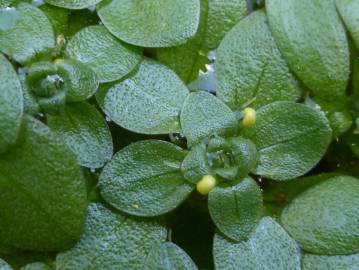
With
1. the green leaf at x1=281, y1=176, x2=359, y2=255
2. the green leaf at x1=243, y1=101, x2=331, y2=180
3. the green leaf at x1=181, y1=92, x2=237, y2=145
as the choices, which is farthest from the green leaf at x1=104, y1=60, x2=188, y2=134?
the green leaf at x1=281, y1=176, x2=359, y2=255

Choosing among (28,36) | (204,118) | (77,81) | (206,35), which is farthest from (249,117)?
(28,36)

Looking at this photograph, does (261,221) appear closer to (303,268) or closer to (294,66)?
(303,268)

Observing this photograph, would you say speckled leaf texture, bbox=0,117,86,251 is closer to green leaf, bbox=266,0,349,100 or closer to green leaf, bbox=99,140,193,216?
green leaf, bbox=99,140,193,216

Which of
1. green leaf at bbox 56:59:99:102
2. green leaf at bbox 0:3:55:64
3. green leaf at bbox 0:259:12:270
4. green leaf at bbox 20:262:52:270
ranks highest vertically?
green leaf at bbox 0:3:55:64

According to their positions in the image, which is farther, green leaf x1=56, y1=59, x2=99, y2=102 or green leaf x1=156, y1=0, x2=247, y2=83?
green leaf x1=156, y1=0, x2=247, y2=83

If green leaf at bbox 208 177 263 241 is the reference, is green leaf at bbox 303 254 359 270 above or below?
below

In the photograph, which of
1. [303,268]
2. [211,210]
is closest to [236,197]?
[211,210]
